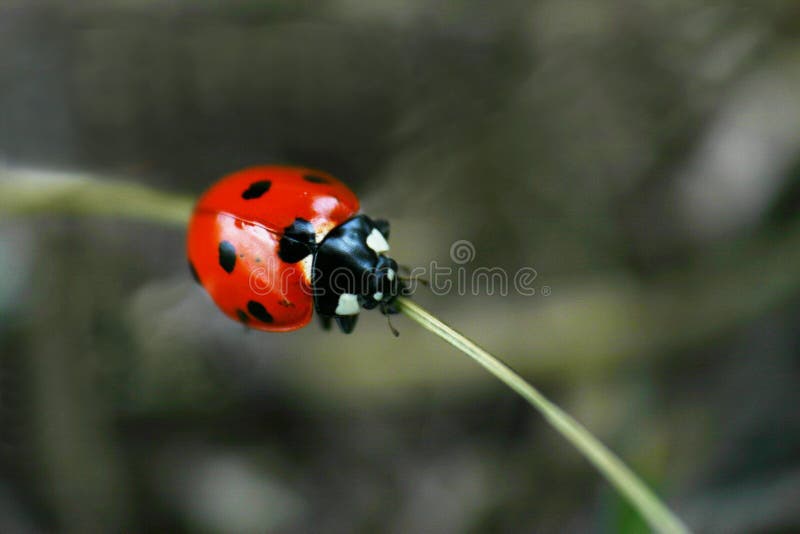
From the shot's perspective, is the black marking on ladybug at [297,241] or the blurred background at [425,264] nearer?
the black marking on ladybug at [297,241]

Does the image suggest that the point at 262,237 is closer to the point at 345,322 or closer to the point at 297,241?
the point at 297,241

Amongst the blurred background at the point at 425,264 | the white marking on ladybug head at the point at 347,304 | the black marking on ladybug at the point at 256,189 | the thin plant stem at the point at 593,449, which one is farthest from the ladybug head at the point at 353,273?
the thin plant stem at the point at 593,449

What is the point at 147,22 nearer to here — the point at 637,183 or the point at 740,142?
the point at 637,183

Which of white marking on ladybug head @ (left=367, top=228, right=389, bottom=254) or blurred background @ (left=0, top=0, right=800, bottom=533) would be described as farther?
blurred background @ (left=0, top=0, right=800, bottom=533)

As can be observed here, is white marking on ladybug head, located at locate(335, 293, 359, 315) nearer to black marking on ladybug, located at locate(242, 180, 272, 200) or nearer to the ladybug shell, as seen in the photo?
the ladybug shell

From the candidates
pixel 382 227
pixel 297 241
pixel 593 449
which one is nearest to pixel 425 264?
pixel 382 227

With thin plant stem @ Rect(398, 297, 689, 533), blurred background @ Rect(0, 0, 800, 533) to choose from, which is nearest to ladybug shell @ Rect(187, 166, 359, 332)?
blurred background @ Rect(0, 0, 800, 533)

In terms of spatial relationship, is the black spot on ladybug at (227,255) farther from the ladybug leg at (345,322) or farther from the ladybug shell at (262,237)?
the ladybug leg at (345,322)
